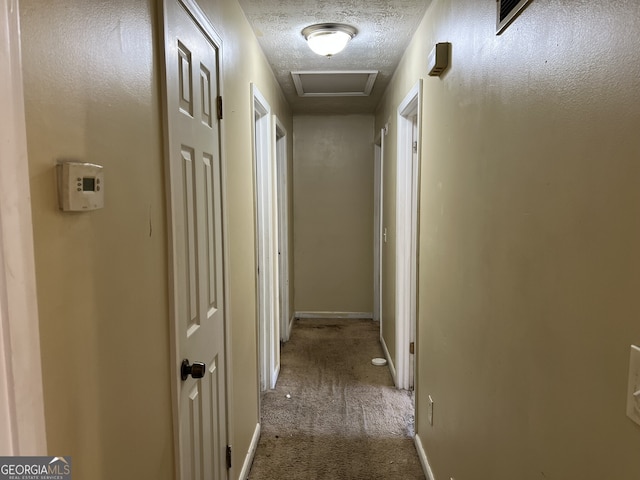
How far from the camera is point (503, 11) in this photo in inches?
47.9

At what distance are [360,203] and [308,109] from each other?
120cm

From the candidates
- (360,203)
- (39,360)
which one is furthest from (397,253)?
(39,360)

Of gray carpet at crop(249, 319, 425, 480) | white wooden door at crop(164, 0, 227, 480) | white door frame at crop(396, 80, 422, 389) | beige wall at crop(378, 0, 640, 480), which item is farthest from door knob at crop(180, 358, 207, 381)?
white door frame at crop(396, 80, 422, 389)

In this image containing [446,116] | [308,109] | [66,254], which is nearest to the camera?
[66,254]

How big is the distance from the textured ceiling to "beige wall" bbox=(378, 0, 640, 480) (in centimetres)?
45

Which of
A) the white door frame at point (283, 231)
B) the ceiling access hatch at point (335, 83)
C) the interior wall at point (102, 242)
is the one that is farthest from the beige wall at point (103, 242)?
the white door frame at point (283, 231)

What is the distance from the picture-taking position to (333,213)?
16.4 feet

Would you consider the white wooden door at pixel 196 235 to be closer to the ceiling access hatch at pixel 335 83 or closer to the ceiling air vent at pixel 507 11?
the ceiling air vent at pixel 507 11

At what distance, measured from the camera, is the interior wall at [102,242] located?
0.71m

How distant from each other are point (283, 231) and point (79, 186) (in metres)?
3.55

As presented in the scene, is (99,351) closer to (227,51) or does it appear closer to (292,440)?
(227,51)

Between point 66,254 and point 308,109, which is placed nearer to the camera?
point 66,254

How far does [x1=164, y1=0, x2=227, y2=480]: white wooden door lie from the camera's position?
1.27 metres

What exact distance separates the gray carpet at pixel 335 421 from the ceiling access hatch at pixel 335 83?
2.38m
